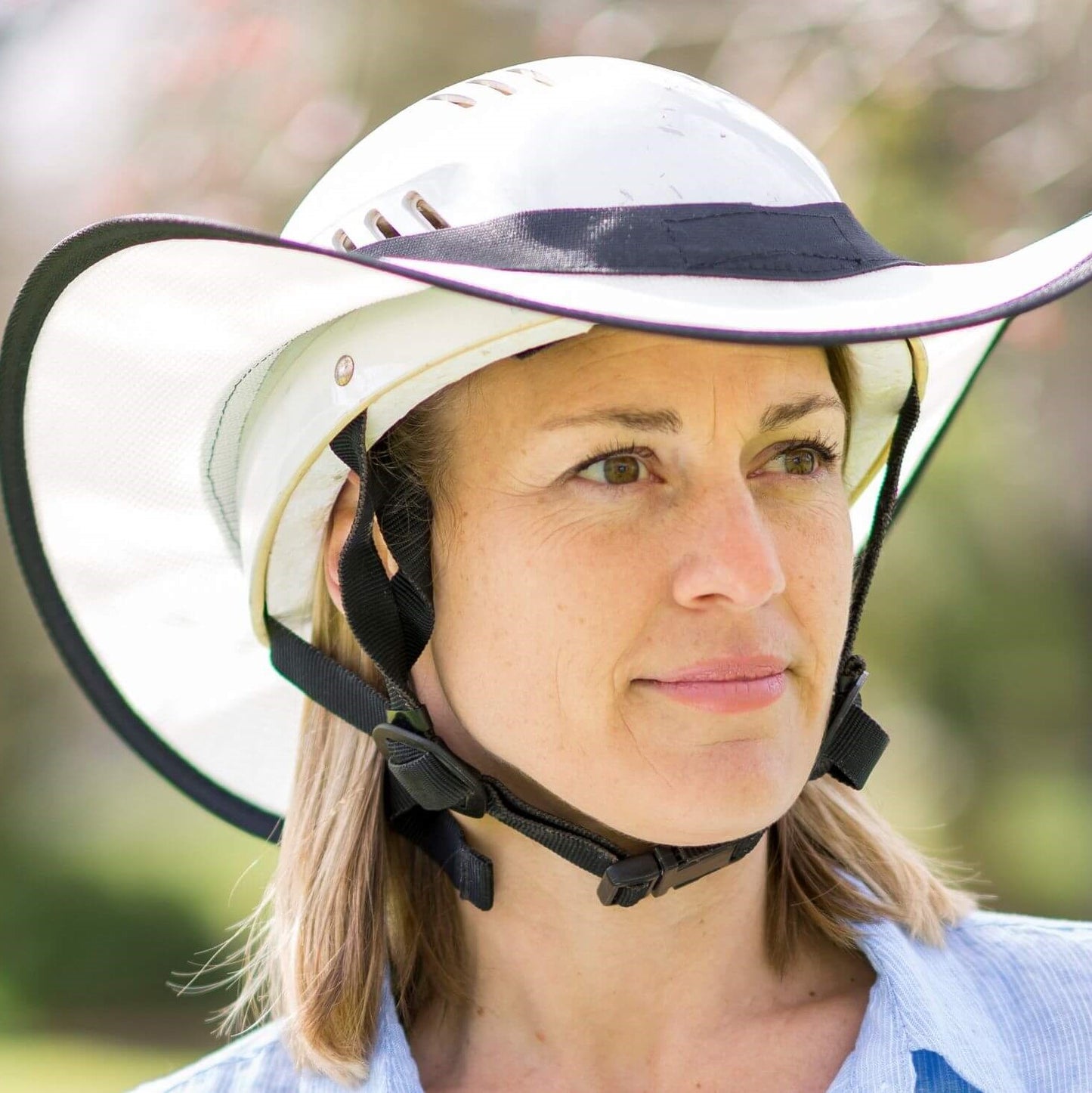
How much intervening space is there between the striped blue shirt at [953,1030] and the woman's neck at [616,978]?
0.10 metres

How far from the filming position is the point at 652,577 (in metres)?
1.98

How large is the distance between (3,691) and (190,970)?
128 centimetres

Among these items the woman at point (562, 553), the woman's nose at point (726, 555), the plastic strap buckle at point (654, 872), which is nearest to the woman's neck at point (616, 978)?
the woman at point (562, 553)

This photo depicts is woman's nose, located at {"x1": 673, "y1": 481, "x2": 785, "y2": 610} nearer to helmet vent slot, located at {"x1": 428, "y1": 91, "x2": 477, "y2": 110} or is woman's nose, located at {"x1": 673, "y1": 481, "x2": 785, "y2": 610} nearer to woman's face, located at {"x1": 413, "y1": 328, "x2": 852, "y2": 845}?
woman's face, located at {"x1": 413, "y1": 328, "x2": 852, "y2": 845}

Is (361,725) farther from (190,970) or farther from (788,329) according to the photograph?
(190,970)

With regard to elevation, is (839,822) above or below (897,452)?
below

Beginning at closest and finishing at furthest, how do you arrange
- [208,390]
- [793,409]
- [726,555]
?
[726,555]
[793,409]
[208,390]

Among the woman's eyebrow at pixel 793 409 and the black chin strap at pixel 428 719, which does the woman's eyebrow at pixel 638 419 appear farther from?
the black chin strap at pixel 428 719

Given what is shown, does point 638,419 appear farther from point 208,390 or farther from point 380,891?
point 380,891

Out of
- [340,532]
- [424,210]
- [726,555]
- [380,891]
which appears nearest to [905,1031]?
[726,555]

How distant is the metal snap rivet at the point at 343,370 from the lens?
207cm

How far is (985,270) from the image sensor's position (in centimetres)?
202

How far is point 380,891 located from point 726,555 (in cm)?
86

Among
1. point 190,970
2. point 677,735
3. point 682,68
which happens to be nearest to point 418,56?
point 682,68
